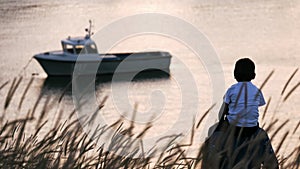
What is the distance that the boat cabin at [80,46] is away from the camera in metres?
48.0

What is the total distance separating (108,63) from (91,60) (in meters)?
Answer: 1.68

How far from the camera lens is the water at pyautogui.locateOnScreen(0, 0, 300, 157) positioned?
3700cm

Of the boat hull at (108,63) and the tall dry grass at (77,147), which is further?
the boat hull at (108,63)

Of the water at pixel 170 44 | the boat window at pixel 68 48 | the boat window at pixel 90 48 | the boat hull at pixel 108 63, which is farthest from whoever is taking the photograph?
the boat window at pixel 68 48

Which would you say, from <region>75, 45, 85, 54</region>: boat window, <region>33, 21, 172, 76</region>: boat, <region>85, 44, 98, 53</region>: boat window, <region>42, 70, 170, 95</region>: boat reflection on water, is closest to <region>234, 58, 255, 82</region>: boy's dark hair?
<region>42, 70, 170, 95</region>: boat reflection on water

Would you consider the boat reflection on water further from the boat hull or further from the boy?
the boy

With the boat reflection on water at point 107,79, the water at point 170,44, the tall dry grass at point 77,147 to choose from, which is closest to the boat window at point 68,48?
the boat reflection on water at point 107,79

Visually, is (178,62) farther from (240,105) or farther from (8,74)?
(240,105)

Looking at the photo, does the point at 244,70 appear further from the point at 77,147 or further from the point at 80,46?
the point at 80,46

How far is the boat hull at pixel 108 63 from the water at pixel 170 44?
2.29ft

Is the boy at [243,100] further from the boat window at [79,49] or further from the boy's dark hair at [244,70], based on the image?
the boat window at [79,49]

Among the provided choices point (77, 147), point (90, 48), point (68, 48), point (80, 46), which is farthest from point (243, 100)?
point (68, 48)

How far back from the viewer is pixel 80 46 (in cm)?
4884

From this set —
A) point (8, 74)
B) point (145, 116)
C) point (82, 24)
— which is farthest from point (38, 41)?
point (145, 116)
